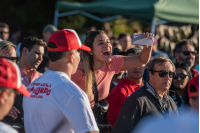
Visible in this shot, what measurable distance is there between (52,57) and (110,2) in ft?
22.0

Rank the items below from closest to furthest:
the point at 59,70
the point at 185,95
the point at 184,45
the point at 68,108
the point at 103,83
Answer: the point at 68,108 < the point at 59,70 < the point at 103,83 < the point at 185,95 < the point at 184,45

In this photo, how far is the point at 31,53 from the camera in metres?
4.18

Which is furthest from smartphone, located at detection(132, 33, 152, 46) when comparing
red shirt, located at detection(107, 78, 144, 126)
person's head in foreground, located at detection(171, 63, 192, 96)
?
person's head in foreground, located at detection(171, 63, 192, 96)

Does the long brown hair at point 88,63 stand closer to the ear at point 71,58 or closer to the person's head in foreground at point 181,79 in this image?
the ear at point 71,58

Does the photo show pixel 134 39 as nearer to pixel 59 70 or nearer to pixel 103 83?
pixel 103 83

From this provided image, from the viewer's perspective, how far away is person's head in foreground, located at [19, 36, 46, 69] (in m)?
4.05

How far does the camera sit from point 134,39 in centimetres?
332

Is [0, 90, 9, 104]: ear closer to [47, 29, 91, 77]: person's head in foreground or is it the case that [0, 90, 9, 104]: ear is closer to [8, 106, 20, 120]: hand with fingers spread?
[47, 29, 91, 77]: person's head in foreground

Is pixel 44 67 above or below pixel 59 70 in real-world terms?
below

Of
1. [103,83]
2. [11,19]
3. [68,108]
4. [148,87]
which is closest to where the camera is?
[68,108]

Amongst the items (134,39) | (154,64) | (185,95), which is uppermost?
(134,39)

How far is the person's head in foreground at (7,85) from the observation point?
1.48 meters

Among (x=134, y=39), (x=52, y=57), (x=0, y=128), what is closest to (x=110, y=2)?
(x=134, y=39)

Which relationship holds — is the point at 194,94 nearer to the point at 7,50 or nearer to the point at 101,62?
the point at 101,62
